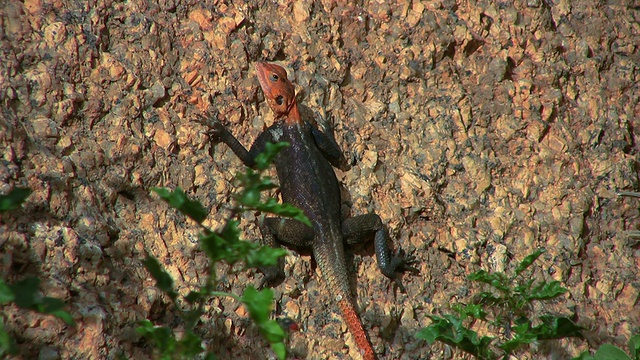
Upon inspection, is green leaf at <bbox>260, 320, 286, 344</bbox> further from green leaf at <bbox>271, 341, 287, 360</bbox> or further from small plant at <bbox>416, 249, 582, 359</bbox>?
small plant at <bbox>416, 249, 582, 359</bbox>

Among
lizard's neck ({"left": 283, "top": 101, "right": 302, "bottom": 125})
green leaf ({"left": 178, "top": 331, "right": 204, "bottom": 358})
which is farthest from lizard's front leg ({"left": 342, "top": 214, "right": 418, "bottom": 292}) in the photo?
green leaf ({"left": 178, "top": 331, "right": 204, "bottom": 358})

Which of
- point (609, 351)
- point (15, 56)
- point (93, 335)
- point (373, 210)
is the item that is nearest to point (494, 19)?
point (373, 210)

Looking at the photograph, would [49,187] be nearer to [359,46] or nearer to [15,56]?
[15,56]

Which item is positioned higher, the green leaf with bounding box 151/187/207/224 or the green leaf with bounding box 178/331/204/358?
the green leaf with bounding box 151/187/207/224

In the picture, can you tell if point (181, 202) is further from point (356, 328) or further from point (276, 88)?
point (276, 88)

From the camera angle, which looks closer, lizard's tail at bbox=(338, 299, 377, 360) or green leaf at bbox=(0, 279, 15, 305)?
green leaf at bbox=(0, 279, 15, 305)

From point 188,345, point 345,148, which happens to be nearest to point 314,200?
point 345,148
